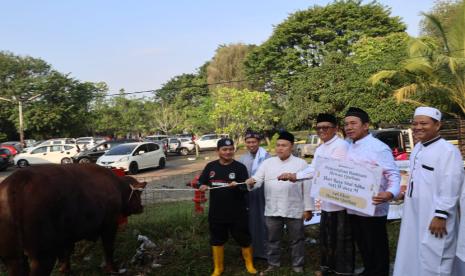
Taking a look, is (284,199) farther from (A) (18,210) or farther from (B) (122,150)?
(B) (122,150)

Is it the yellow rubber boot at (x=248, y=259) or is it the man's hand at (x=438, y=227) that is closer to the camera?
the man's hand at (x=438, y=227)

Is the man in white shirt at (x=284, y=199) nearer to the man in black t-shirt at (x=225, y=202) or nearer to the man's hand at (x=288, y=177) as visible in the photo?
the man in black t-shirt at (x=225, y=202)

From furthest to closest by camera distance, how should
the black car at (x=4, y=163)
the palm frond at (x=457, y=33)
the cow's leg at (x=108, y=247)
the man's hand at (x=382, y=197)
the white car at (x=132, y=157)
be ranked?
1. the black car at (x=4, y=163)
2. the white car at (x=132, y=157)
3. the palm frond at (x=457, y=33)
4. the cow's leg at (x=108, y=247)
5. the man's hand at (x=382, y=197)

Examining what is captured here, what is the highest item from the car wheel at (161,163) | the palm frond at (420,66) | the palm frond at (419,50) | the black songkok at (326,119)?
the palm frond at (419,50)

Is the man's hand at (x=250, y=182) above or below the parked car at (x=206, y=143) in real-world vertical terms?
above

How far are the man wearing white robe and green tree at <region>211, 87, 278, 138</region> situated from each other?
2491 centimetres

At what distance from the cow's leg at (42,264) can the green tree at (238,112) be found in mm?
24378

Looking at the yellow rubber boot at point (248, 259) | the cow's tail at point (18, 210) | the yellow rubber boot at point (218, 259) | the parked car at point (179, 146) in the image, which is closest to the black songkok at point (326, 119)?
the yellow rubber boot at point (248, 259)

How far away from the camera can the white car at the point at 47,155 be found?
24.0 meters

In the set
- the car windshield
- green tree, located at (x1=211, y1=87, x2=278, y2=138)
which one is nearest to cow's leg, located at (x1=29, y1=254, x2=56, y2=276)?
the car windshield

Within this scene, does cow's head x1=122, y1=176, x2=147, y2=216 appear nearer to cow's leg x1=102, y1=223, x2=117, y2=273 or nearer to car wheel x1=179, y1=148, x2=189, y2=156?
cow's leg x1=102, y1=223, x2=117, y2=273

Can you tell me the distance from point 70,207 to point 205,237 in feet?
7.23

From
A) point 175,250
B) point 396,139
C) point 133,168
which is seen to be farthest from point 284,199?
point 133,168

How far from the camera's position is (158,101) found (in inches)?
2235
